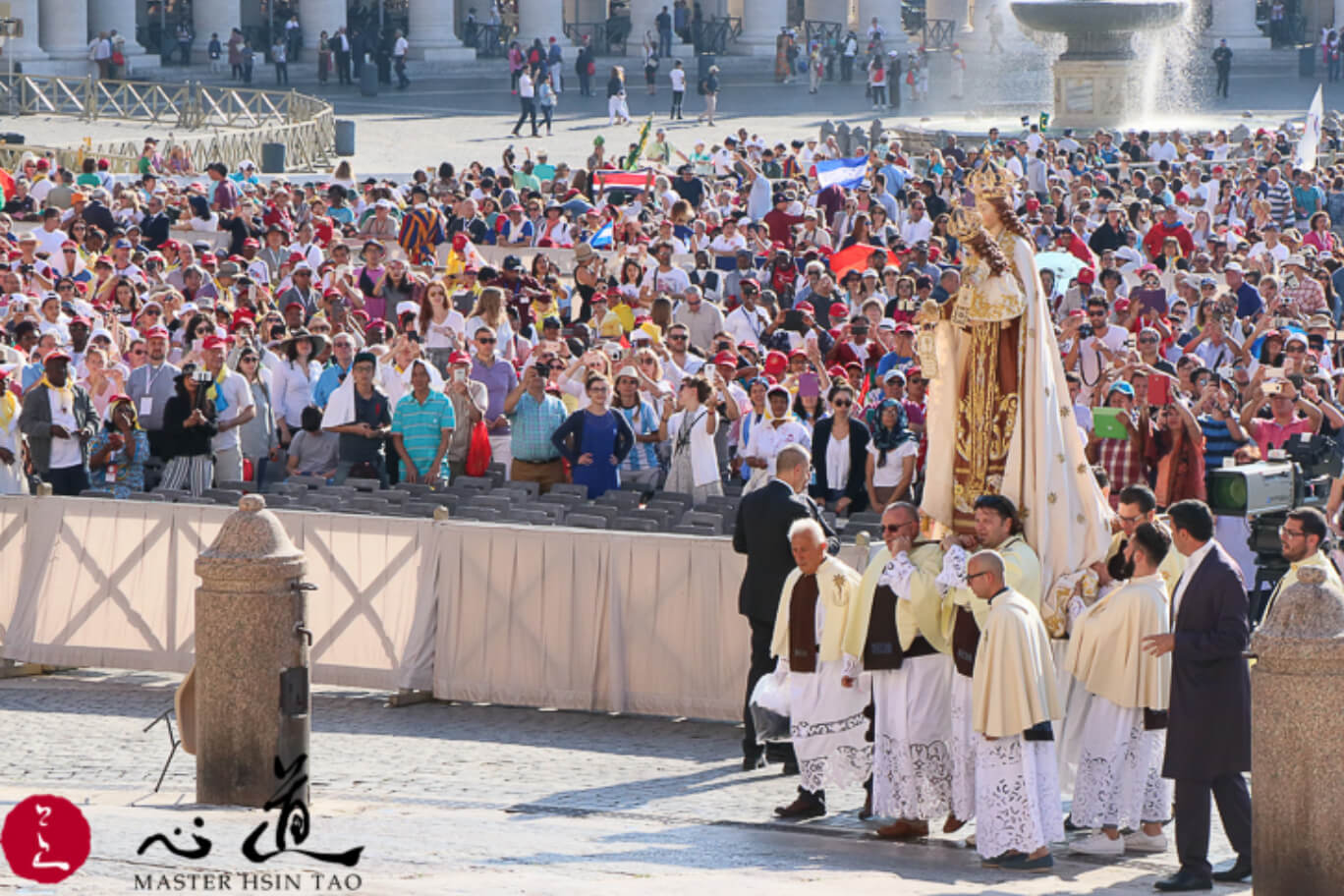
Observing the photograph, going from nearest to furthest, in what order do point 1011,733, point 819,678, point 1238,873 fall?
1. point 1238,873
2. point 1011,733
3. point 819,678

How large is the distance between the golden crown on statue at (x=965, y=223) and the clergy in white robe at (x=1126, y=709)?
1.49 meters

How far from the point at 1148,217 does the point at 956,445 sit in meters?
18.1

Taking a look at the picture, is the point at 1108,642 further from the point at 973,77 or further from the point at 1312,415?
the point at 973,77

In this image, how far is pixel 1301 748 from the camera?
28.2 feet

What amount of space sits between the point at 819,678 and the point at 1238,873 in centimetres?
201

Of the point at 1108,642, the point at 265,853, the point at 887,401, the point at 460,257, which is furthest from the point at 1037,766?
the point at 460,257

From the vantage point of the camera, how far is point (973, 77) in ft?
224

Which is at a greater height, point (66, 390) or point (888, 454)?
point (66, 390)

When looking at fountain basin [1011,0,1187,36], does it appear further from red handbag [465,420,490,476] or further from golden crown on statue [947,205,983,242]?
golden crown on statue [947,205,983,242]

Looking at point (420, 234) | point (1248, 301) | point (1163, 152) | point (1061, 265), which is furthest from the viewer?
point (1163, 152)

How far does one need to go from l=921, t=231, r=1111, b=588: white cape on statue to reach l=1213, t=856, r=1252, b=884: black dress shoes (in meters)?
1.48

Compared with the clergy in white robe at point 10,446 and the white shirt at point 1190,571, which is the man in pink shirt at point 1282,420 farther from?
the clergy in white robe at point 10,446

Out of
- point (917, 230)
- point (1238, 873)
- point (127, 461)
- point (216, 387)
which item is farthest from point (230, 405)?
point (917, 230)

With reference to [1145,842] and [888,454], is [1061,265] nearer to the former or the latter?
[888,454]
